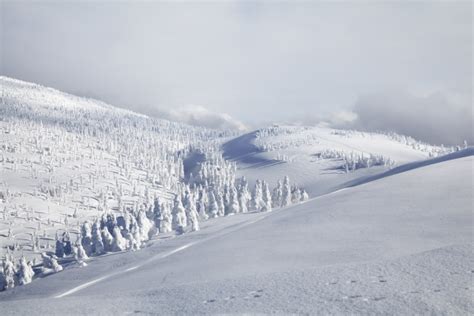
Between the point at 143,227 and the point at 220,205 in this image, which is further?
the point at 220,205

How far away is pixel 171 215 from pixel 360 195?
60.2 meters

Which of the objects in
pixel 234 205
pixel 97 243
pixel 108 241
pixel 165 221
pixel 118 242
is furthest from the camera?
pixel 234 205

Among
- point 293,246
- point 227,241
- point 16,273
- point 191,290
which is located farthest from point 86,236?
point 191,290

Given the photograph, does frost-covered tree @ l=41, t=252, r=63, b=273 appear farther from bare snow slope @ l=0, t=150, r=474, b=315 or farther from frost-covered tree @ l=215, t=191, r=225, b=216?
frost-covered tree @ l=215, t=191, r=225, b=216

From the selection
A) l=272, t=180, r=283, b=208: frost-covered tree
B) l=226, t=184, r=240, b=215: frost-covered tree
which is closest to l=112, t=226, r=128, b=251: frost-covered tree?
l=226, t=184, r=240, b=215: frost-covered tree

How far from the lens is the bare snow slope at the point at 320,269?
18047 millimetres

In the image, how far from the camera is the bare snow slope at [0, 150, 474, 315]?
1805cm

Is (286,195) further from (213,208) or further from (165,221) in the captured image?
(165,221)

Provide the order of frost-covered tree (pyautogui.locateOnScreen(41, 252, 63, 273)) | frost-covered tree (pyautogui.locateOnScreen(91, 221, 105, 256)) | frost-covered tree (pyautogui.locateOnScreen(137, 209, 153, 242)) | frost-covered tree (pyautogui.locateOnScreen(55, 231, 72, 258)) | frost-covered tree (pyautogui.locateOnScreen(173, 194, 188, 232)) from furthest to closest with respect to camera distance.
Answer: frost-covered tree (pyautogui.locateOnScreen(173, 194, 188, 232)) → frost-covered tree (pyautogui.locateOnScreen(55, 231, 72, 258)) → frost-covered tree (pyautogui.locateOnScreen(137, 209, 153, 242)) → frost-covered tree (pyautogui.locateOnScreen(91, 221, 105, 256)) → frost-covered tree (pyautogui.locateOnScreen(41, 252, 63, 273))

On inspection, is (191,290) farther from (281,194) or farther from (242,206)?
(281,194)

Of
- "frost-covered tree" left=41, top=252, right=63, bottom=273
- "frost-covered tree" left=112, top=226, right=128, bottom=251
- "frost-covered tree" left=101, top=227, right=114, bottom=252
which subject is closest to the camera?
"frost-covered tree" left=41, top=252, right=63, bottom=273

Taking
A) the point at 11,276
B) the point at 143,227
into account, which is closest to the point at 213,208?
the point at 143,227

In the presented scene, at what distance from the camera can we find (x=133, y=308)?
19406 mm

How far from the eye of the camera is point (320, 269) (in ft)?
77.0
